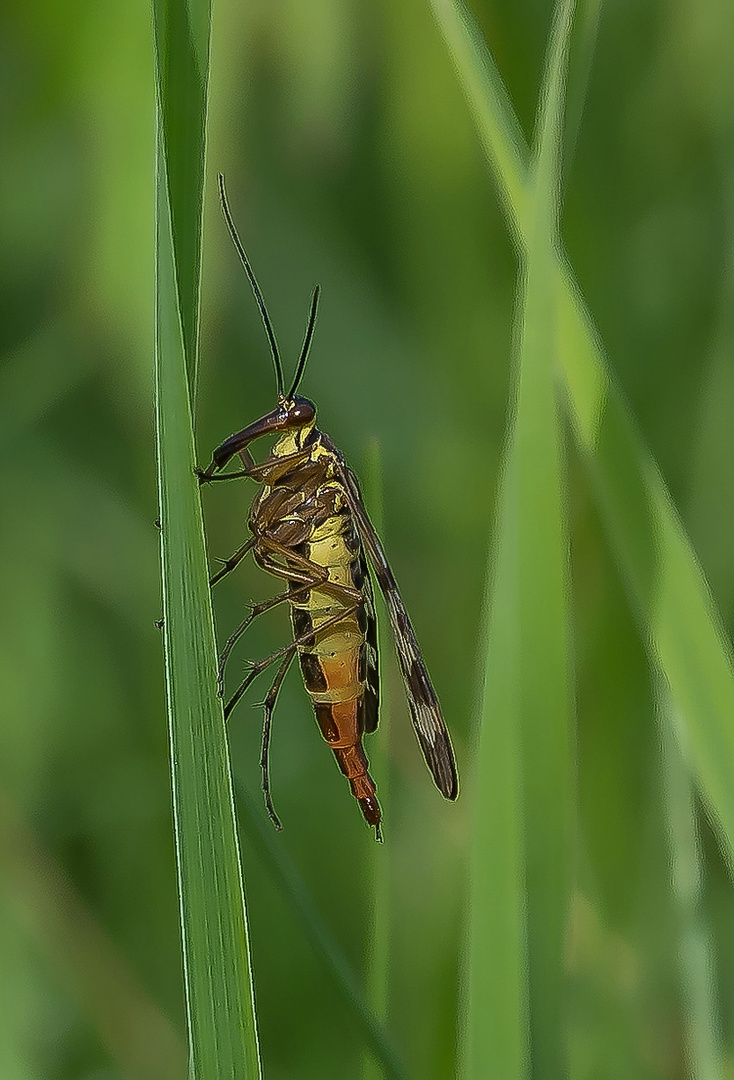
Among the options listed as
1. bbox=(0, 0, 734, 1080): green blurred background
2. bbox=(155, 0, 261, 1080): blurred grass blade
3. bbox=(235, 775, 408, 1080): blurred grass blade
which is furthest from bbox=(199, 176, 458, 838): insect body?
bbox=(155, 0, 261, 1080): blurred grass blade

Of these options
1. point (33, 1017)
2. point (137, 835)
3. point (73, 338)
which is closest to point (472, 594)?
point (137, 835)

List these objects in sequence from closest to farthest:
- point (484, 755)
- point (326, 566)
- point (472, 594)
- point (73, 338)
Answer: point (484, 755) → point (326, 566) → point (73, 338) → point (472, 594)

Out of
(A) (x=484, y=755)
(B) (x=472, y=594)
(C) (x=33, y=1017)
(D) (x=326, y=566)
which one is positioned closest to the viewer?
(A) (x=484, y=755)

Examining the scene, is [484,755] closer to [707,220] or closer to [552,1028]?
[552,1028]

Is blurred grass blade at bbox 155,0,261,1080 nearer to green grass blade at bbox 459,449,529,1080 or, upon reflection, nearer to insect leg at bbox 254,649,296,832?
green grass blade at bbox 459,449,529,1080

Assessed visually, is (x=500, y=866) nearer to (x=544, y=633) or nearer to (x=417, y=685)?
(x=544, y=633)

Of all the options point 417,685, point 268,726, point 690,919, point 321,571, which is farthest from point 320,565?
point 690,919

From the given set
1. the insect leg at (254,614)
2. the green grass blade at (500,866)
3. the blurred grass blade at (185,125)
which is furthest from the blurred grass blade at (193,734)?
the insect leg at (254,614)

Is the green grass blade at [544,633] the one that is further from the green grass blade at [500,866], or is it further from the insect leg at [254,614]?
the insect leg at [254,614]
